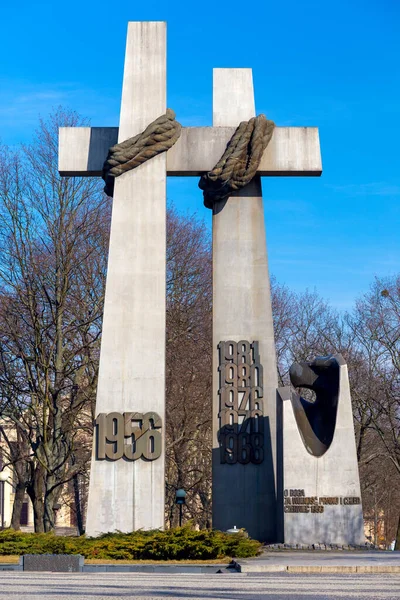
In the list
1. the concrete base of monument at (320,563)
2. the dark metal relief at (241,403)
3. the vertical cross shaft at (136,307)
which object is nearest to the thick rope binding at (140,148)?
the vertical cross shaft at (136,307)

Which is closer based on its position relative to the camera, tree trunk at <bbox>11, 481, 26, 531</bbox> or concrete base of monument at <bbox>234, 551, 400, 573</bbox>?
concrete base of monument at <bbox>234, 551, 400, 573</bbox>

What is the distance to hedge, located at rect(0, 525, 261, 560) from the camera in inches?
696

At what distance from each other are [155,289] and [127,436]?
343 centimetres

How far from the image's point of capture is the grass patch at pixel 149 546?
17.7m

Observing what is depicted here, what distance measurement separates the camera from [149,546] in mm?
18031

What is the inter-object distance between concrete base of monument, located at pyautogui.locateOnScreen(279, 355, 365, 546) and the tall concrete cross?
5.45 feet

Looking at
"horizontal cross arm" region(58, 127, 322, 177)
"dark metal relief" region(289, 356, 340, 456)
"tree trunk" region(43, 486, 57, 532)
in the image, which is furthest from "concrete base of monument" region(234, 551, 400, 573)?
"tree trunk" region(43, 486, 57, 532)

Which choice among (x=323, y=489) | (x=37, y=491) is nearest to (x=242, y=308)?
(x=323, y=489)

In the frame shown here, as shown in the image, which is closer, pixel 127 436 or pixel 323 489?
pixel 323 489

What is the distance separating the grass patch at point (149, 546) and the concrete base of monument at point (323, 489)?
2.66 metres

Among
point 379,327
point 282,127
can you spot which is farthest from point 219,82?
point 379,327

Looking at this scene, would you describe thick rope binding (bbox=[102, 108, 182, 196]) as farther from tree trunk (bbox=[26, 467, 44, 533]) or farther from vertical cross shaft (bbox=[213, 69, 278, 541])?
tree trunk (bbox=[26, 467, 44, 533])

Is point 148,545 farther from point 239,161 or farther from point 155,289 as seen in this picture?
point 239,161

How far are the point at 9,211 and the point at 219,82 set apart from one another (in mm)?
9013
